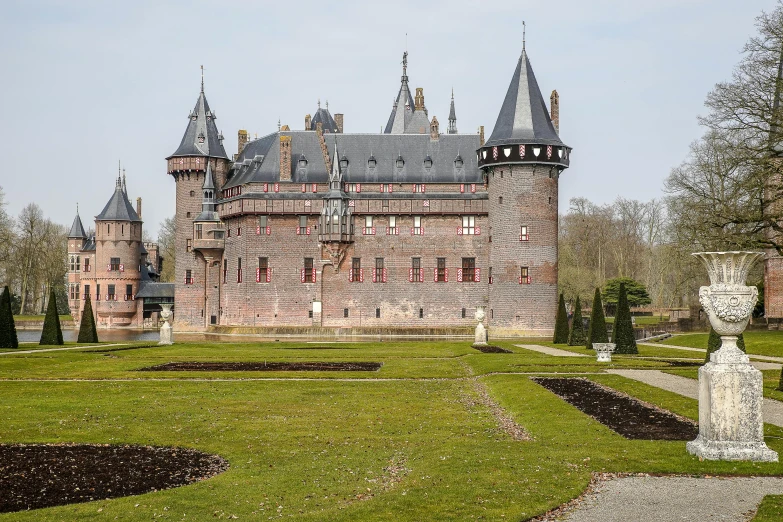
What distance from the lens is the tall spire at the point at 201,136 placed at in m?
62.9

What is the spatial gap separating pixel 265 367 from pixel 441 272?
31.9 m

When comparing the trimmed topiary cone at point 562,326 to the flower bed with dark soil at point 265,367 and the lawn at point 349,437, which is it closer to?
the flower bed with dark soil at point 265,367

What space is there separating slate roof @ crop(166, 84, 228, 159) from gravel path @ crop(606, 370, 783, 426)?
43.0m

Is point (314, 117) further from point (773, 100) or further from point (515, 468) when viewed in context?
point (515, 468)

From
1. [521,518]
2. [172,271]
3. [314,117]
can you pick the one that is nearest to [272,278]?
[314,117]

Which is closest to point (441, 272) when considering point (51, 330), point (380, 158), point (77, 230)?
point (380, 158)

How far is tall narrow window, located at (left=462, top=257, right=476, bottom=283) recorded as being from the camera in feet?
192

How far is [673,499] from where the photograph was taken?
9703 mm

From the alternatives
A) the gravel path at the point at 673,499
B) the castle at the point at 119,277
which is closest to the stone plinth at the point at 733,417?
the gravel path at the point at 673,499

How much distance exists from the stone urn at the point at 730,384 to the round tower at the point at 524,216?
42.8m

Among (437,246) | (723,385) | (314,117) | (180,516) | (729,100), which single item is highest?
(314,117)

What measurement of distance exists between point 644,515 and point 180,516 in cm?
440

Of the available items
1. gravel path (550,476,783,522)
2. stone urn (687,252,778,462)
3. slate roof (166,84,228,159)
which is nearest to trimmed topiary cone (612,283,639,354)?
stone urn (687,252,778,462)

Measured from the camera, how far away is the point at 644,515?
29.8 feet
